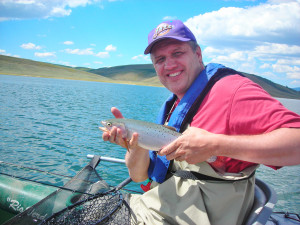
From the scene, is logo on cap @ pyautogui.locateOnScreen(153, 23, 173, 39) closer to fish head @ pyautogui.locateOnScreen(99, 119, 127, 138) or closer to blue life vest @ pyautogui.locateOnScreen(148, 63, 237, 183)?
blue life vest @ pyautogui.locateOnScreen(148, 63, 237, 183)

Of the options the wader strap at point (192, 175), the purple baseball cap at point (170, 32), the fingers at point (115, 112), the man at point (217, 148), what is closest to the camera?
the man at point (217, 148)

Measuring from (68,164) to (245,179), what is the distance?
10.3 m

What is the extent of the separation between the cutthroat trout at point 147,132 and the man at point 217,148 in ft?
0.42

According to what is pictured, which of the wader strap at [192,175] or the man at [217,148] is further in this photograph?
the wader strap at [192,175]

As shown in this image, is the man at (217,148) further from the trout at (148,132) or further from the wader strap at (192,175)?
the trout at (148,132)

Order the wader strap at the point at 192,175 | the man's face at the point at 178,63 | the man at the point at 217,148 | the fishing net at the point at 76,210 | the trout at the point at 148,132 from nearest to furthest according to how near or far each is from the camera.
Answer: the man at the point at 217,148 < the wader strap at the point at 192,175 < the fishing net at the point at 76,210 < the trout at the point at 148,132 < the man's face at the point at 178,63

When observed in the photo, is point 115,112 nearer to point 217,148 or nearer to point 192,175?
point 192,175

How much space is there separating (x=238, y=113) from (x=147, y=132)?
135 cm

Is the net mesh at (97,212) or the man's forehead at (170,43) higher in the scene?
the man's forehead at (170,43)

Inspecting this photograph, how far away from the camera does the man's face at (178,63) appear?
133 inches

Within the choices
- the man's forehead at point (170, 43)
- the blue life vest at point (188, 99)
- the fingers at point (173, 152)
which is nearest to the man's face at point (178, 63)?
the man's forehead at point (170, 43)

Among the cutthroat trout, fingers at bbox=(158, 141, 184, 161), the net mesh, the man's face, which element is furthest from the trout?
the net mesh

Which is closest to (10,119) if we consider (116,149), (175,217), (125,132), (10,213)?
(116,149)

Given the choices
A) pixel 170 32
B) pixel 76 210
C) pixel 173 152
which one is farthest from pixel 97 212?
pixel 170 32
